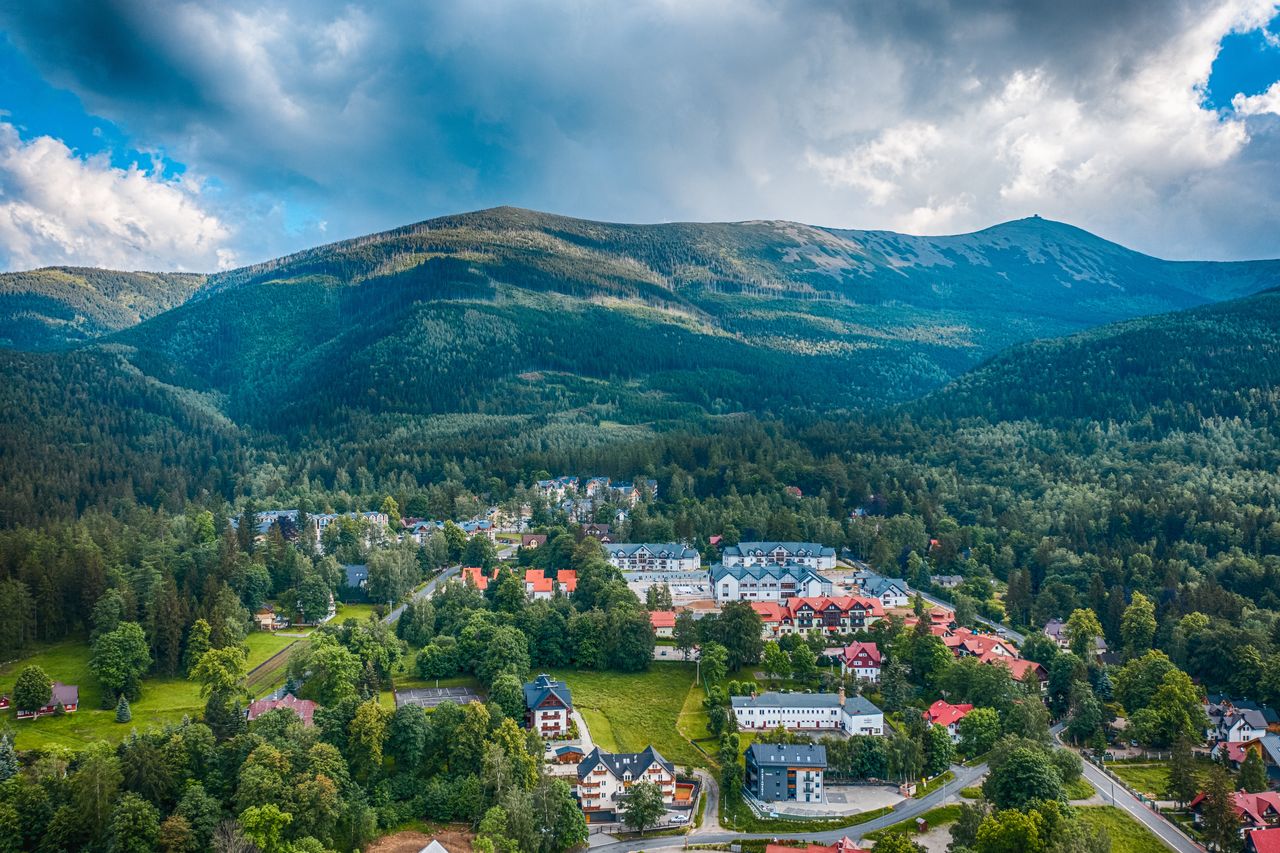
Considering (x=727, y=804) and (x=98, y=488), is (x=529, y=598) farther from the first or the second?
(x=98, y=488)

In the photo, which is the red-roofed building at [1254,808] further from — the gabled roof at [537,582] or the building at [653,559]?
the building at [653,559]

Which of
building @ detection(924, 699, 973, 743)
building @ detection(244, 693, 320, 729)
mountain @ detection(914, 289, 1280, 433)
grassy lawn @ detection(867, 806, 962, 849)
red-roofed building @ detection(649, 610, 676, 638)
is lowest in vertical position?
grassy lawn @ detection(867, 806, 962, 849)

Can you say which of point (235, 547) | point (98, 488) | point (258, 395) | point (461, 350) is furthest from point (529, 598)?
point (258, 395)

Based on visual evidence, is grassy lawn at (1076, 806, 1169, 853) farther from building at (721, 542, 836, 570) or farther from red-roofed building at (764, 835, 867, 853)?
building at (721, 542, 836, 570)

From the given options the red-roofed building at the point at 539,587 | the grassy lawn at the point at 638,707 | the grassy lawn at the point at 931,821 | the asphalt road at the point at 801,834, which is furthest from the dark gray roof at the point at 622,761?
the red-roofed building at the point at 539,587

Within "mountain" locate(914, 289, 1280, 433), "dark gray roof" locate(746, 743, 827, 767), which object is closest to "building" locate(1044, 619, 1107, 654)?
"dark gray roof" locate(746, 743, 827, 767)

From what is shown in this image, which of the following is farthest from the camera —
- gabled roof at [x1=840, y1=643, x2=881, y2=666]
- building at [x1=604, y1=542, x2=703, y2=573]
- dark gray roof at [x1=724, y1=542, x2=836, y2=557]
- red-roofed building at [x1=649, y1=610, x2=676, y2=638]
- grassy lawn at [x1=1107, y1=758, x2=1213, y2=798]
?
dark gray roof at [x1=724, y1=542, x2=836, y2=557]
